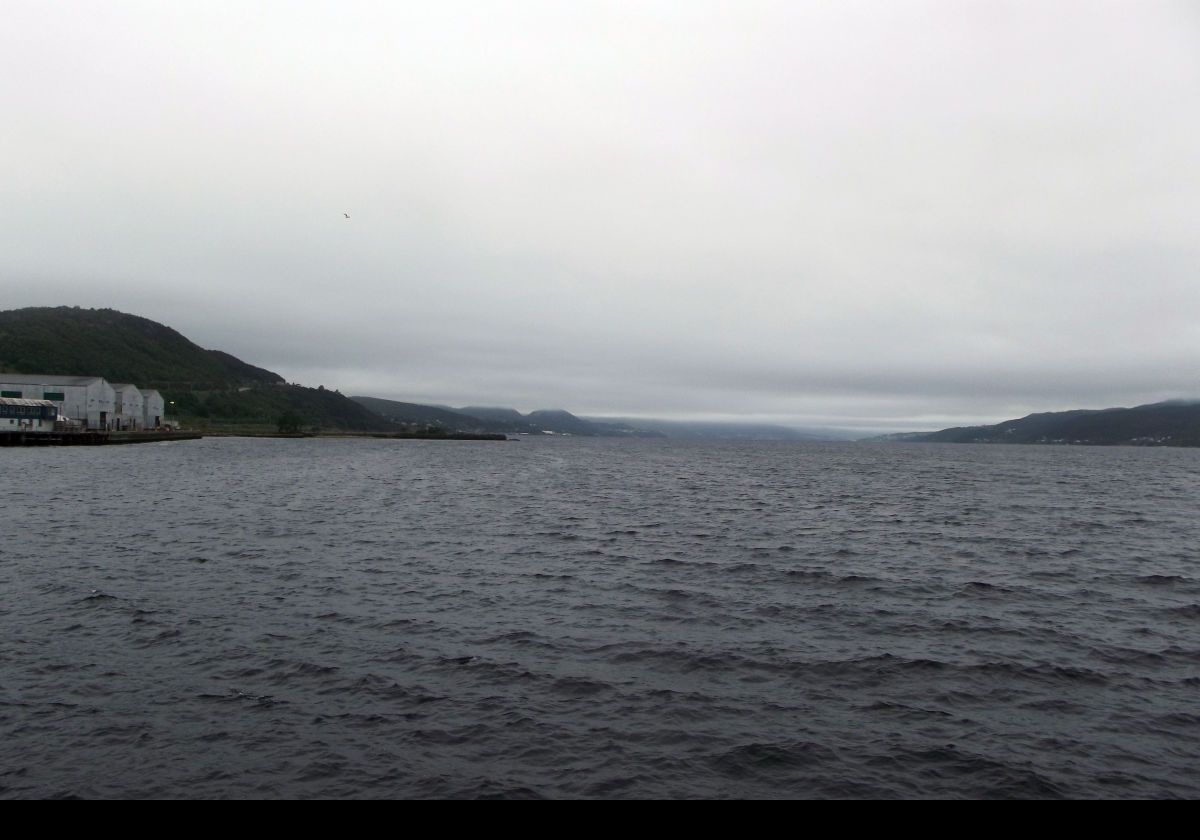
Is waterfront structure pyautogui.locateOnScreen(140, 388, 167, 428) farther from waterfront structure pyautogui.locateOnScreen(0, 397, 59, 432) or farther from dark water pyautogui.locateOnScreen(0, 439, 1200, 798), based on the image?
dark water pyautogui.locateOnScreen(0, 439, 1200, 798)

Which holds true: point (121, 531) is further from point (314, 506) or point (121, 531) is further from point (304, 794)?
point (304, 794)

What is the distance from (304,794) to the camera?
432 inches

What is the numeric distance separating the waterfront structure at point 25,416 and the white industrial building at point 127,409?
28804 millimetres

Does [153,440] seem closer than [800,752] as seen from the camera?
No

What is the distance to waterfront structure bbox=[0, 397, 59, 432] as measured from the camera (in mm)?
115938

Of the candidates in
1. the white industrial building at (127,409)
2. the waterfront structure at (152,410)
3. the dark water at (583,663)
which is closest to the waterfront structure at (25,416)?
the white industrial building at (127,409)

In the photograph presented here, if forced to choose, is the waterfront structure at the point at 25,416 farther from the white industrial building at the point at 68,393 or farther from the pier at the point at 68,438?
the white industrial building at the point at 68,393

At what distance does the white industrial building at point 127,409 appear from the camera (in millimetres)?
153500

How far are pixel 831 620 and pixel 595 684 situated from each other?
832 centimetres

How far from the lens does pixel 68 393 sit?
141125 mm

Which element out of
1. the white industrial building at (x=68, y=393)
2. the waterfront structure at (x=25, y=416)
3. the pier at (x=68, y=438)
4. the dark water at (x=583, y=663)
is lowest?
the dark water at (x=583, y=663)

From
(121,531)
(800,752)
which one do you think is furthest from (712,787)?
(121,531)
